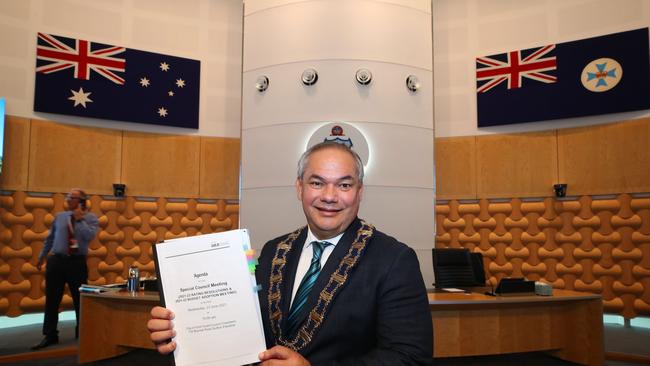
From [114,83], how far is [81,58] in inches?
21.6

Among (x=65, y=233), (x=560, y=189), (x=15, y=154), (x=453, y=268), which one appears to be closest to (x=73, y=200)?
(x=65, y=233)

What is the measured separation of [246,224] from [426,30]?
4051mm

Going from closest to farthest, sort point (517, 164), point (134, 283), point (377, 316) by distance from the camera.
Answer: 1. point (377, 316)
2. point (134, 283)
3. point (517, 164)

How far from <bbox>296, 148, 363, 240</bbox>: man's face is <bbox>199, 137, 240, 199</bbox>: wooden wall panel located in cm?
661

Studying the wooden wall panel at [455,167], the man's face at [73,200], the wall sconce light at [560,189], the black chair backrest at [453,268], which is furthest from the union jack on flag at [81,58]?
the wall sconce light at [560,189]

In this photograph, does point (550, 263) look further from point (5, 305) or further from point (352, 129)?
point (5, 305)

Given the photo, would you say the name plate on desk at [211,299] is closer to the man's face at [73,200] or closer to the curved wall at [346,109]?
the man's face at [73,200]

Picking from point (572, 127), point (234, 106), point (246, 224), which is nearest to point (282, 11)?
point (234, 106)

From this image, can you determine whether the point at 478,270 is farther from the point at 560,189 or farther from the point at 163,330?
the point at 163,330

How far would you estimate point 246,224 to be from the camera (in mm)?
7219

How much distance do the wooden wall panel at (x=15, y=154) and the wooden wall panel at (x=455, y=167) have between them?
6.07 m

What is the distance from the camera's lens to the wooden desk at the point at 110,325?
173 inches

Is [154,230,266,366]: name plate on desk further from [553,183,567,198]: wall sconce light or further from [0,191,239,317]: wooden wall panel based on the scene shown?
[553,183,567,198]: wall sconce light

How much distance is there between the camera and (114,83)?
23.8ft
